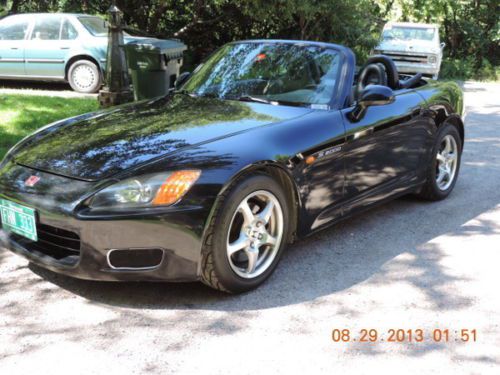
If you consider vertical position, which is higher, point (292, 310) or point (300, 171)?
point (300, 171)

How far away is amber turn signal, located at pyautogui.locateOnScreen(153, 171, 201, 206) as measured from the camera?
11.1 feet

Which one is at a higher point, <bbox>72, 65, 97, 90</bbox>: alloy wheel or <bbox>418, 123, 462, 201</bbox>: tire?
<bbox>418, 123, 462, 201</bbox>: tire

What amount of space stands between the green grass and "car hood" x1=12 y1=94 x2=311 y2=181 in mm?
2381

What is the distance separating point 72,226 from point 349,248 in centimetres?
209

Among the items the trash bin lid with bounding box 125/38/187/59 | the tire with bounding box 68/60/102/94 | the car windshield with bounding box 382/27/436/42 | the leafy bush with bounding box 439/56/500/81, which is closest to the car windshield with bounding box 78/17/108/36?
the tire with bounding box 68/60/102/94

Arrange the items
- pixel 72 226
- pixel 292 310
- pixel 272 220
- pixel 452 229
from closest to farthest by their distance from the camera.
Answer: pixel 72 226 < pixel 292 310 < pixel 272 220 < pixel 452 229

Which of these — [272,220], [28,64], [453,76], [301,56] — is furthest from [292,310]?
[453,76]

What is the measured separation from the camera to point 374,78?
17.9ft

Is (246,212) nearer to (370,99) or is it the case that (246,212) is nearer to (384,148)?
(370,99)

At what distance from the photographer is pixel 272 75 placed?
4797mm

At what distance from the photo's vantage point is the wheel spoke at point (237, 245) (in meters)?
3.65

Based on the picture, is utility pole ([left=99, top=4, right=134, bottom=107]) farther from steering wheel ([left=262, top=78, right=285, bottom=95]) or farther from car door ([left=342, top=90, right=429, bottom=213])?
car door ([left=342, top=90, right=429, bottom=213])

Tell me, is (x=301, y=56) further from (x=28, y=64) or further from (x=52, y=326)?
(x=28, y=64)

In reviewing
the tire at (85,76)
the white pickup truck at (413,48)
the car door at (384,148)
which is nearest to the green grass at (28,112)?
the tire at (85,76)
